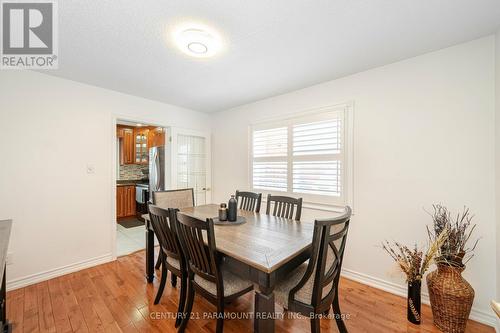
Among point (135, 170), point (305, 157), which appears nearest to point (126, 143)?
point (135, 170)

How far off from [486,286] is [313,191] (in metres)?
1.67

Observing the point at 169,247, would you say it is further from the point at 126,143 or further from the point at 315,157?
the point at 126,143

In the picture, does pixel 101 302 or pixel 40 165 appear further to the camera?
pixel 40 165

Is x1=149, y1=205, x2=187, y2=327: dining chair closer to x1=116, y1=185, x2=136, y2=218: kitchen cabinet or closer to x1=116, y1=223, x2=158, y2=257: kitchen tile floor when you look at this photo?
x1=116, y1=223, x2=158, y2=257: kitchen tile floor

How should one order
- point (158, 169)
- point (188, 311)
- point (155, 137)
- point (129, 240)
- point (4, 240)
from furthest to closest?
point (155, 137) → point (158, 169) → point (129, 240) → point (188, 311) → point (4, 240)

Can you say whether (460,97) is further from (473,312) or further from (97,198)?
(97,198)

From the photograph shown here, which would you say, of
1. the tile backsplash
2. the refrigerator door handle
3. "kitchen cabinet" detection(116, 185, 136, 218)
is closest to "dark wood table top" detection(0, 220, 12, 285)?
the refrigerator door handle

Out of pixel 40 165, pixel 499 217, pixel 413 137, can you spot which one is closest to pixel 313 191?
pixel 413 137

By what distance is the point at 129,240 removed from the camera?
3.58 metres

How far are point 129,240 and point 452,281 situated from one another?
420cm

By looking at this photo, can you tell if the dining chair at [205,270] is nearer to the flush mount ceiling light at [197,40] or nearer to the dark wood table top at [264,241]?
the dark wood table top at [264,241]

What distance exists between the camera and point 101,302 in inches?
77.5

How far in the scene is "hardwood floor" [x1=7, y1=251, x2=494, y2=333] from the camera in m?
1.67

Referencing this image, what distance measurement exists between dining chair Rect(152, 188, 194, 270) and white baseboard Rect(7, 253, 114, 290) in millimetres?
794
